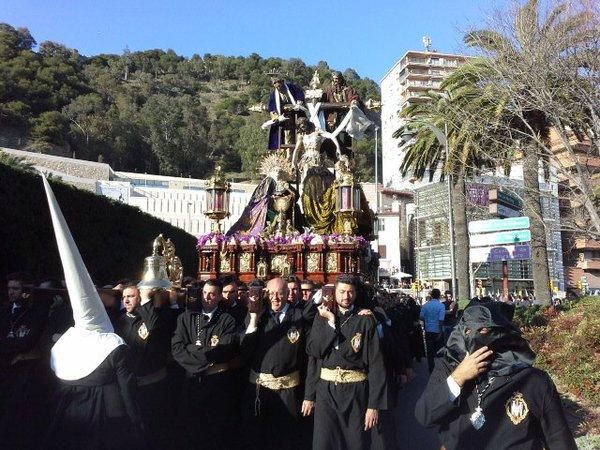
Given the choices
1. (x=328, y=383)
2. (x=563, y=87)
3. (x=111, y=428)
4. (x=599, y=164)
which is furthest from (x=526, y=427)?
(x=599, y=164)

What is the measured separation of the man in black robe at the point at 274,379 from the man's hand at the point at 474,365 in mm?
3259

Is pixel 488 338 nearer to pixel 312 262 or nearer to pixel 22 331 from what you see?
pixel 22 331

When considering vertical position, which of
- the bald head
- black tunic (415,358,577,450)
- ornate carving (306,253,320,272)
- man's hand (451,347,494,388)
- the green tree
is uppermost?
the green tree

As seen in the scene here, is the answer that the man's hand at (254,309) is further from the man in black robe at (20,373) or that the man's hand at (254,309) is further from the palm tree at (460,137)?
the palm tree at (460,137)

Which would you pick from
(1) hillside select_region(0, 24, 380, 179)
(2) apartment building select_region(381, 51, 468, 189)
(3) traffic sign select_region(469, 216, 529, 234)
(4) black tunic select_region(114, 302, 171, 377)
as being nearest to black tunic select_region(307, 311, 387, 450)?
(4) black tunic select_region(114, 302, 171, 377)

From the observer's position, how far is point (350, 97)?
18969 mm

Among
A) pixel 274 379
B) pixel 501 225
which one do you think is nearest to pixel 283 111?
pixel 501 225

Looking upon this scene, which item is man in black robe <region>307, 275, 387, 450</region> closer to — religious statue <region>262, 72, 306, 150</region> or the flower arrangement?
the flower arrangement

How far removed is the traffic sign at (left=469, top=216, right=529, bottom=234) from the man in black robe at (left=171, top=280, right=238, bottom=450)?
659 inches

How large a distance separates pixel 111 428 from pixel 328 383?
6.35ft

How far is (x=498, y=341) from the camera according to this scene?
2949 mm

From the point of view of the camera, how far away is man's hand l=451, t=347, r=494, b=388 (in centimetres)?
289

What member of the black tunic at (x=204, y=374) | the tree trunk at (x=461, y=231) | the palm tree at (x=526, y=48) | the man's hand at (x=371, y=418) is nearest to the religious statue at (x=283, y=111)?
the tree trunk at (x=461, y=231)

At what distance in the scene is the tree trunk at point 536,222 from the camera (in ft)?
43.8
